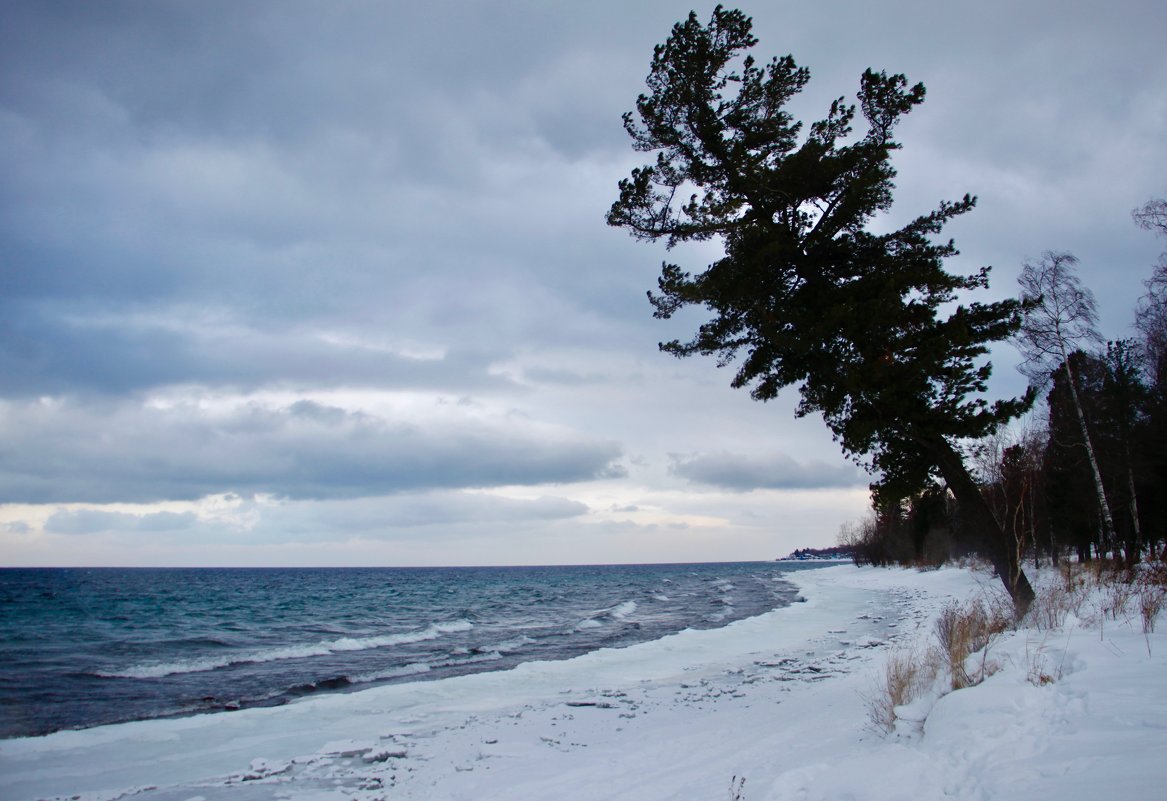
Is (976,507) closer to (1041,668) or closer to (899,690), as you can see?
(899,690)

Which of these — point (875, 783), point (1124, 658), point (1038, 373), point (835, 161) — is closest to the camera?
point (875, 783)

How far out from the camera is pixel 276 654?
22.2 meters

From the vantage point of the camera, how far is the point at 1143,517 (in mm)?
30828

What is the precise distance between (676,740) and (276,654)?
18.5 m

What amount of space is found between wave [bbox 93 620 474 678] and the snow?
7.95m

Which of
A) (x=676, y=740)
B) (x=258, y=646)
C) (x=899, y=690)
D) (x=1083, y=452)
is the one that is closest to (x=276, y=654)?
(x=258, y=646)

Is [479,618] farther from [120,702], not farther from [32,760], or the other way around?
[32,760]

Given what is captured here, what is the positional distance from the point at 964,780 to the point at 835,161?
37.0ft

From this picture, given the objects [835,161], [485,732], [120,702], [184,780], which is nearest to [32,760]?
[184,780]

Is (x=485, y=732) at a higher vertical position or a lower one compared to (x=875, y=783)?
lower

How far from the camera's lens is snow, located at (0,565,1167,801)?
4934mm

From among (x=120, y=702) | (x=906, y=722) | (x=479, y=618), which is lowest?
(x=479, y=618)

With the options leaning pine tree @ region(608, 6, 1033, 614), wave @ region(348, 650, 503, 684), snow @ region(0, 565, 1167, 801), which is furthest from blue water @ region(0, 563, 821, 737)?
leaning pine tree @ region(608, 6, 1033, 614)

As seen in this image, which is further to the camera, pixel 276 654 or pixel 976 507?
pixel 276 654
